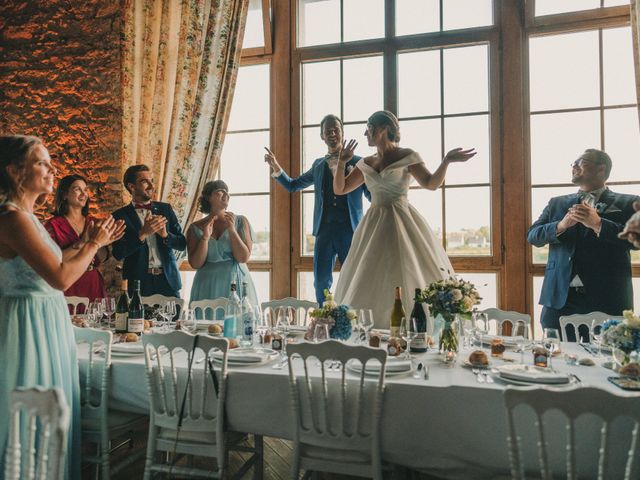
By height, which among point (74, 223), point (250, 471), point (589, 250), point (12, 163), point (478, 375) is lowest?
point (250, 471)

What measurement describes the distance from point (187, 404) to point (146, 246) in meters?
1.87

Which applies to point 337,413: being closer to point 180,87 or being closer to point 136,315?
point 136,315

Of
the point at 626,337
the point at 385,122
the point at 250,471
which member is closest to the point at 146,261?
the point at 250,471

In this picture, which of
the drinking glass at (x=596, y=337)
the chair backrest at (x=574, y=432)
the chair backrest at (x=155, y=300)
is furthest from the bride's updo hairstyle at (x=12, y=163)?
the drinking glass at (x=596, y=337)

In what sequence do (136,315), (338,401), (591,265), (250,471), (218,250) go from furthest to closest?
(218,250), (591,265), (136,315), (250,471), (338,401)

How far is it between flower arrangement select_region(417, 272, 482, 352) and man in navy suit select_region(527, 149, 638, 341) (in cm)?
142

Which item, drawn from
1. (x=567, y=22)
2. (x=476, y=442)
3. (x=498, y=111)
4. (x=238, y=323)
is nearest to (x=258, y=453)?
(x=238, y=323)

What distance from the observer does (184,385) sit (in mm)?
1986

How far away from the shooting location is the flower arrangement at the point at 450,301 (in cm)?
204

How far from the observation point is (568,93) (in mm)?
3818

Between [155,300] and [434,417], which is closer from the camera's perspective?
[434,417]

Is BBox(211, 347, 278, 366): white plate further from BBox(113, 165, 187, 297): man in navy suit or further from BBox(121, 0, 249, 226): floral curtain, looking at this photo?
BBox(121, 0, 249, 226): floral curtain

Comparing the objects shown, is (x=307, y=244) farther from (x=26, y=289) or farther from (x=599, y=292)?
(x=26, y=289)

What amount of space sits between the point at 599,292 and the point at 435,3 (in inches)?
103
